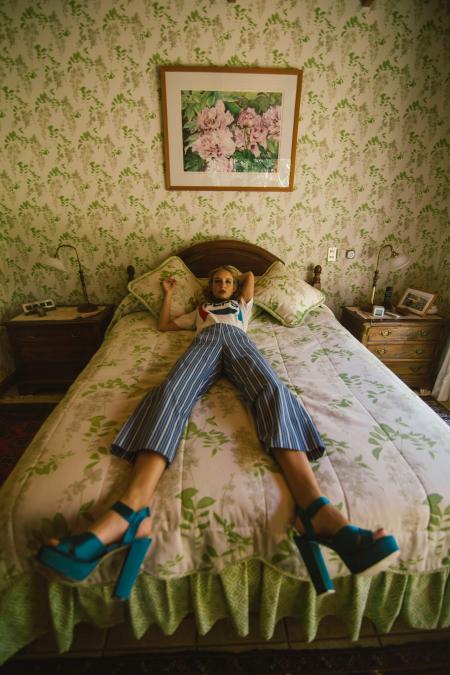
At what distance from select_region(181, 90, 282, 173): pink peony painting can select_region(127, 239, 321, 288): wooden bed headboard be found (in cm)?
55

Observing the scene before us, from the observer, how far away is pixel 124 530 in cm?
88

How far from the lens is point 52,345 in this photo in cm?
246

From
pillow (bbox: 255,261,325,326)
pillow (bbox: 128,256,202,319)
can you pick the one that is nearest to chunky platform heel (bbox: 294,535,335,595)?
→ pillow (bbox: 255,261,325,326)

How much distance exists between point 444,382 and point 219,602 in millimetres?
2288

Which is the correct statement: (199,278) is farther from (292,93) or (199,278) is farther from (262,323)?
(292,93)

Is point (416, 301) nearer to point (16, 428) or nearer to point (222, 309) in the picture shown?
point (222, 309)

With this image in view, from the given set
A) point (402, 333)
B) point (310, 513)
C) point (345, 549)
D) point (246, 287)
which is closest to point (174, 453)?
point (310, 513)

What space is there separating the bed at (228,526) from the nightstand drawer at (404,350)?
1.33 metres

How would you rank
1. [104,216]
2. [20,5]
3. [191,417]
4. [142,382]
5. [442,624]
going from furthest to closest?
[104,216] < [20,5] < [142,382] < [191,417] < [442,624]

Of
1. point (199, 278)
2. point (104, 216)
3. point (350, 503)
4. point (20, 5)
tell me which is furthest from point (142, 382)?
point (20, 5)

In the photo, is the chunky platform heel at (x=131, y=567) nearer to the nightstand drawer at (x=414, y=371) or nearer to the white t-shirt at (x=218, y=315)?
the white t-shirt at (x=218, y=315)

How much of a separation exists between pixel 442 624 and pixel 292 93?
299 cm

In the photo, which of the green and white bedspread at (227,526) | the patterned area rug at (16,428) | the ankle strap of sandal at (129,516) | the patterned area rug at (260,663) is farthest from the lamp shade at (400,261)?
the patterned area rug at (16,428)

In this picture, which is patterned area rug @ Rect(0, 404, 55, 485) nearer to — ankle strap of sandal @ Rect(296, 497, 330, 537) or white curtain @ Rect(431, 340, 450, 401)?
ankle strap of sandal @ Rect(296, 497, 330, 537)
